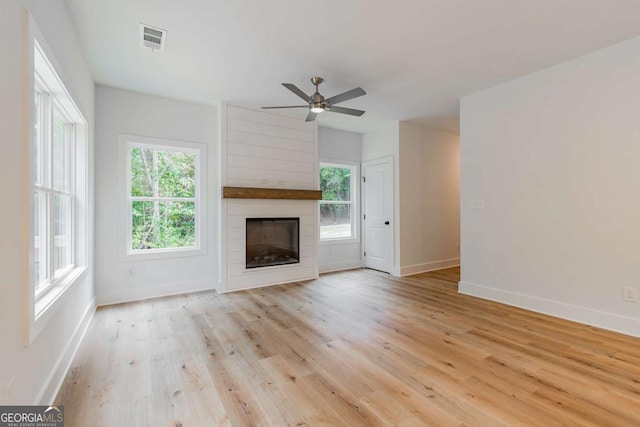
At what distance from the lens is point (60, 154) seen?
271 cm

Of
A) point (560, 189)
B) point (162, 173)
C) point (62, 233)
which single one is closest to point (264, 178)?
point (162, 173)

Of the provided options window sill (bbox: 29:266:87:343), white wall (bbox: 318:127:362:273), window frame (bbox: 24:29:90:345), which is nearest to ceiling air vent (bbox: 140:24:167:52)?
window frame (bbox: 24:29:90:345)

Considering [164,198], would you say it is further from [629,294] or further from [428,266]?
[629,294]

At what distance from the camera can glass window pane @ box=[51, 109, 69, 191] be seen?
97.6 inches

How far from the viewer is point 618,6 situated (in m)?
2.28

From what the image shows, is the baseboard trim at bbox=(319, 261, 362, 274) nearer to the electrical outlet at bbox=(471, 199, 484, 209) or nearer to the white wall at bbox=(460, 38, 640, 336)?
the white wall at bbox=(460, 38, 640, 336)

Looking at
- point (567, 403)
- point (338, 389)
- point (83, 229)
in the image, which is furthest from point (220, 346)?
point (567, 403)

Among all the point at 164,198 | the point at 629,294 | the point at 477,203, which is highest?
the point at 164,198

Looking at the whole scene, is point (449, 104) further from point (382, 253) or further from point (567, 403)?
point (567, 403)

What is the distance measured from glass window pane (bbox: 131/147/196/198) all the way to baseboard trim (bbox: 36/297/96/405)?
1.72m

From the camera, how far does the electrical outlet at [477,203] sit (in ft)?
13.1

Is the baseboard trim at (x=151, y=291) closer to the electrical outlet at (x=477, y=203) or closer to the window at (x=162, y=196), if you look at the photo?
the window at (x=162, y=196)

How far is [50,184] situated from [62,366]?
1360 mm

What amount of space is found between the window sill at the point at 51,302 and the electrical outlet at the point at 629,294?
4.62 m
